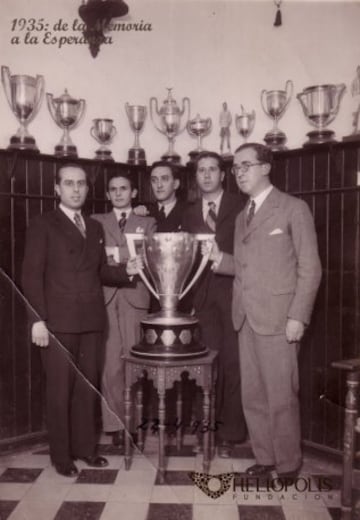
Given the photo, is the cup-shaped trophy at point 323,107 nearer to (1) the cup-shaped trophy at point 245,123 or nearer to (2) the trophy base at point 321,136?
(2) the trophy base at point 321,136

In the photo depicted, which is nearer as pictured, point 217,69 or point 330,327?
point 330,327

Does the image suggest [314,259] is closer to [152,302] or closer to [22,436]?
[152,302]

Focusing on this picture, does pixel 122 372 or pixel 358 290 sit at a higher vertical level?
pixel 358 290

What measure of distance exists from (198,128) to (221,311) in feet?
3.98

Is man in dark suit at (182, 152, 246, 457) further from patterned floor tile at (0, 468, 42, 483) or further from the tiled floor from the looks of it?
patterned floor tile at (0, 468, 42, 483)

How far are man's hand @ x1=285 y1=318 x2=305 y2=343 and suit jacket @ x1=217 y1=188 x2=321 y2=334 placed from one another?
2 centimetres

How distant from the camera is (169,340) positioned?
248 centimetres

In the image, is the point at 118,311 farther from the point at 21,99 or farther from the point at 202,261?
the point at 21,99

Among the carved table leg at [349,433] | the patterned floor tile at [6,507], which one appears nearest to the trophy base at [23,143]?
the patterned floor tile at [6,507]

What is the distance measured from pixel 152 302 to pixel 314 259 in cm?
114

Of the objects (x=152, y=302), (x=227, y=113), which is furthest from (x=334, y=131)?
(x=152, y=302)

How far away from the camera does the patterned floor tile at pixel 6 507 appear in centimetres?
213

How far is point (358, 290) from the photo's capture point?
260 centimetres

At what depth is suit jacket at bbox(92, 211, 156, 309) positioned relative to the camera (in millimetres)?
2953
